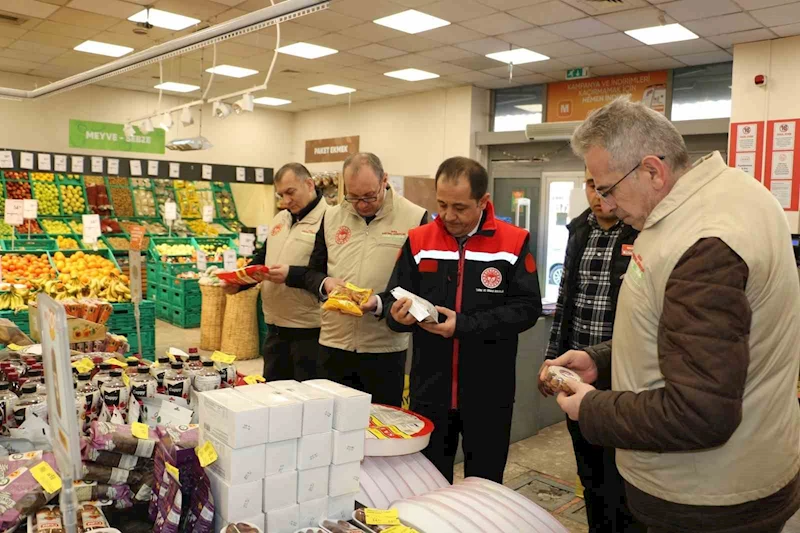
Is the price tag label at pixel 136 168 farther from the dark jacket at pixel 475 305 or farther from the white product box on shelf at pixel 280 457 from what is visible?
the white product box on shelf at pixel 280 457

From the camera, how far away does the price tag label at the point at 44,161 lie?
10031 millimetres

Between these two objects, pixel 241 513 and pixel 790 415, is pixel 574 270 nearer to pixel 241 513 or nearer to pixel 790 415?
pixel 790 415

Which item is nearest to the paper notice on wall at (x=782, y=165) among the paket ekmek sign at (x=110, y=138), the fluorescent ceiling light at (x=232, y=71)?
the fluorescent ceiling light at (x=232, y=71)

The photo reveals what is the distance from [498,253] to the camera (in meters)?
2.71

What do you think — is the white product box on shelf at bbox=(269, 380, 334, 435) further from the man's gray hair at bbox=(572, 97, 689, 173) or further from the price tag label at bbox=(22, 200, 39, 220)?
the price tag label at bbox=(22, 200, 39, 220)

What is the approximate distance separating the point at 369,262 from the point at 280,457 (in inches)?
67.2

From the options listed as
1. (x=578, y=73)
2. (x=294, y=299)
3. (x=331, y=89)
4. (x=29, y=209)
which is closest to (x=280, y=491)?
(x=294, y=299)

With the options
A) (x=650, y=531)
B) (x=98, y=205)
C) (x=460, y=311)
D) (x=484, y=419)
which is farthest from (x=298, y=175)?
(x=98, y=205)

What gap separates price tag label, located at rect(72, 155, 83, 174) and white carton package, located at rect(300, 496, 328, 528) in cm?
1025

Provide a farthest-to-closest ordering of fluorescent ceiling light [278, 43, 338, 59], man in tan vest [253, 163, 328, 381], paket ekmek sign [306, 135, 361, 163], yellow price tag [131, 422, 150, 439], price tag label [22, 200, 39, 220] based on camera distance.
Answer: paket ekmek sign [306, 135, 361, 163], fluorescent ceiling light [278, 43, 338, 59], price tag label [22, 200, 39, 220], man in tan vest [253, 163, 328, 381], yellow price tag [131, 422, 150, 439]

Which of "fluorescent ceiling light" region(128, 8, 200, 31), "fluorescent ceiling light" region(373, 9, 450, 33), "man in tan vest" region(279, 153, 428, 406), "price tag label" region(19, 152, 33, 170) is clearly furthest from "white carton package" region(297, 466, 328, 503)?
"price tag label" region(19, 152, 33, 170)

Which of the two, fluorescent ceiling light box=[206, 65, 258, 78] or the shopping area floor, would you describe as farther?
fluorescent ceiling light box=[206, 65, 258, 78]

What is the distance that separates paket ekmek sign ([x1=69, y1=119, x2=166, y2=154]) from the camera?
1203 cm

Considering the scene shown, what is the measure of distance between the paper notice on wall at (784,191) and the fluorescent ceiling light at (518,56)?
3303mm
